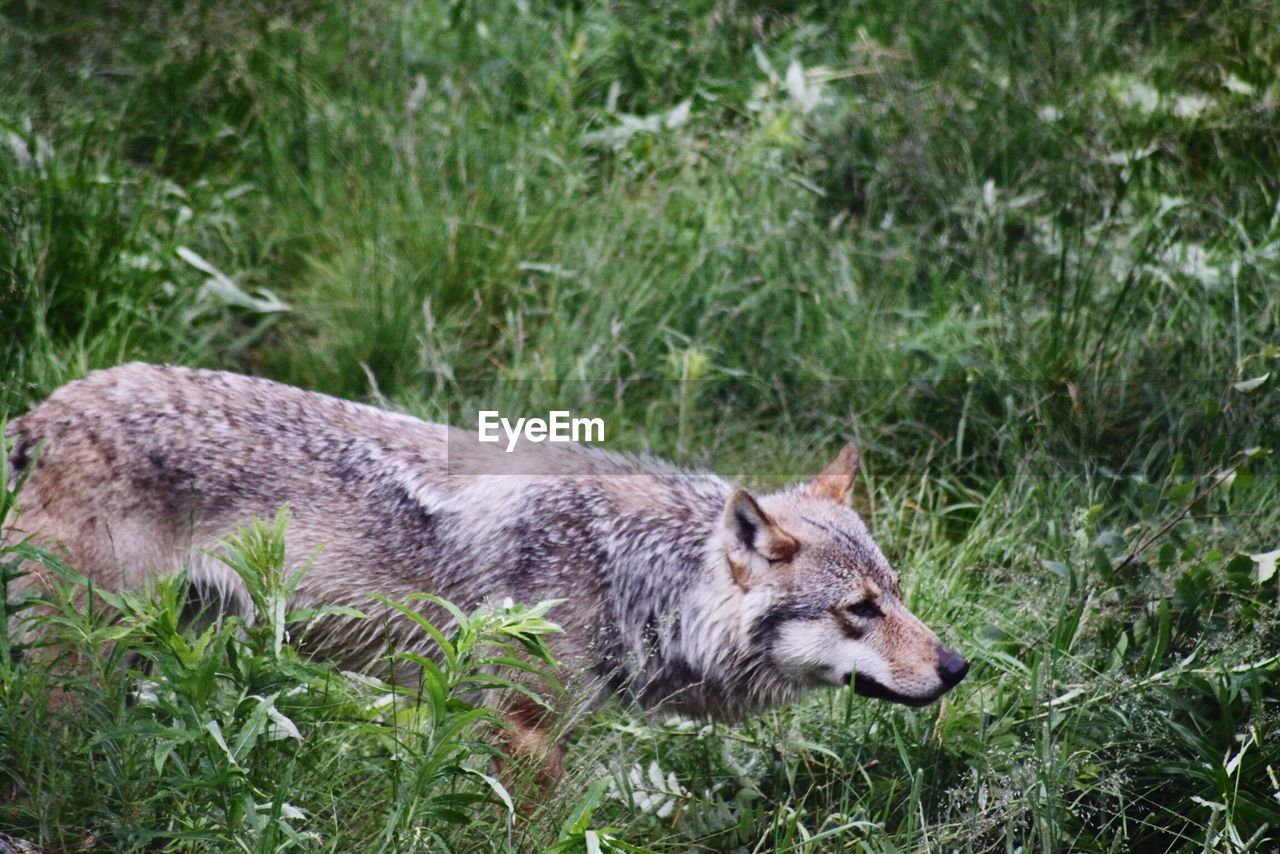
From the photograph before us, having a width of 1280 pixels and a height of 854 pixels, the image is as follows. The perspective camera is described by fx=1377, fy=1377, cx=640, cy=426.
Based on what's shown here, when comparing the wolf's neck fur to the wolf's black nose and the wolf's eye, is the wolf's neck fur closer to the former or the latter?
the wolf's eye

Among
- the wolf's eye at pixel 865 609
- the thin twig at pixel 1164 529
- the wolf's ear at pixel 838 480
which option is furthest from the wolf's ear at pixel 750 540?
the thin twig at pixel 1164 529

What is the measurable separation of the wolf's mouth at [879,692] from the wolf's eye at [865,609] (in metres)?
0.19

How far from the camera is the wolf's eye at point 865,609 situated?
169 inches

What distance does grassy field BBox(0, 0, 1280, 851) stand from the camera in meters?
3.63

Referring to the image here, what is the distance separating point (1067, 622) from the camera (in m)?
4.33

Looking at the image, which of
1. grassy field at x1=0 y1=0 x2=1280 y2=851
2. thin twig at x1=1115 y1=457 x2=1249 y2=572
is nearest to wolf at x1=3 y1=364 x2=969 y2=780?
grassy field at x1=0 y1=0 x2=1280 y2=851

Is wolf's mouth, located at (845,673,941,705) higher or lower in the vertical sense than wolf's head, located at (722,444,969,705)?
lower

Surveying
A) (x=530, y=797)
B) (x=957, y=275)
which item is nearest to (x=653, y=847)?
(x=530, y=797)

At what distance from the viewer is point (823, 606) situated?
4285 mm

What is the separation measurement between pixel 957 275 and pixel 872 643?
9.23 feet

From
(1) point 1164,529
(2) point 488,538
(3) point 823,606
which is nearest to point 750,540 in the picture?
(3) point 823,606

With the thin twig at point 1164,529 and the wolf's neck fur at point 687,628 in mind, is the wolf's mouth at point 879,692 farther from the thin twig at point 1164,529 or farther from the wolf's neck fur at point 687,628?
the thin twig at point 1164,529

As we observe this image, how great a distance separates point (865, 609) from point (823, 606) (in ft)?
0.43

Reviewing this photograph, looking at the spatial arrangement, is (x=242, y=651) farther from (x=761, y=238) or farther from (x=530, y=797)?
(x=761, y=238)
